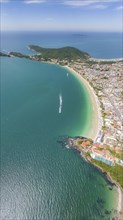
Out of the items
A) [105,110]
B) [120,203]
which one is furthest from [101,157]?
[105,110]

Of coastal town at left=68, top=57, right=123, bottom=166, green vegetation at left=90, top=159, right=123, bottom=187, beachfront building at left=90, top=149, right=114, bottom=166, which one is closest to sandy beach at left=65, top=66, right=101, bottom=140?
coastal town at left=68, top=57, right=123, bottom=166

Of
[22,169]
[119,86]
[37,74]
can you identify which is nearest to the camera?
[22,169]

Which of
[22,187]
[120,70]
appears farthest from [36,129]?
[120,70]

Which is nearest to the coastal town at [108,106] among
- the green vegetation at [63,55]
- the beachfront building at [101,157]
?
the beachfront building at [101,157]

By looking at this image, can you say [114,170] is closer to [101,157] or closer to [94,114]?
[101,157]

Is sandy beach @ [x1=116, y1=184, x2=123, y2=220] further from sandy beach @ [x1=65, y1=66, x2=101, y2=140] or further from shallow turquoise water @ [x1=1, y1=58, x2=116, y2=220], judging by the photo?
sandy beach @ [x1=65, y1=66, x2=101, y2=140]

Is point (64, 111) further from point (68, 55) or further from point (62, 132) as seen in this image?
point (68, 55)
